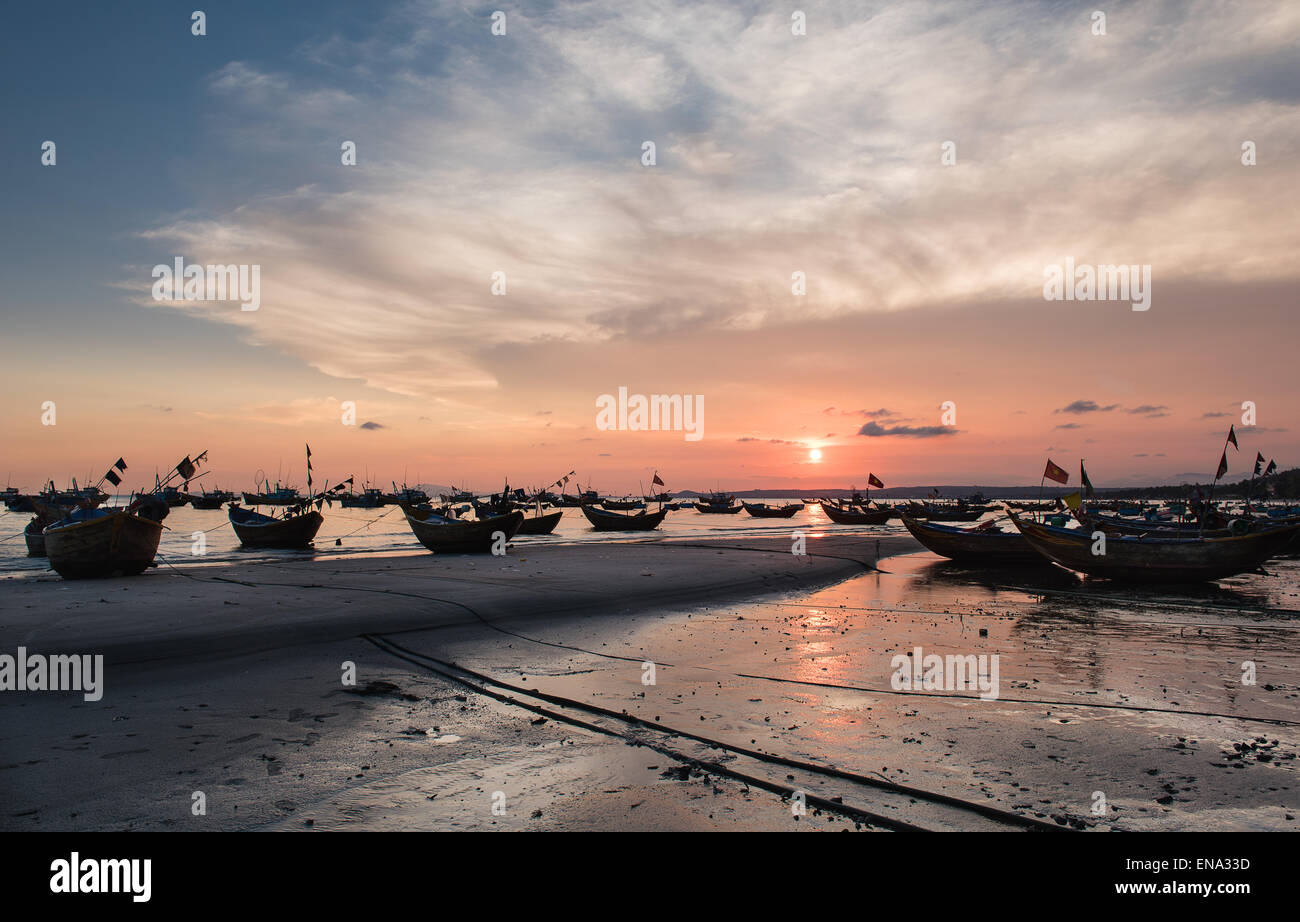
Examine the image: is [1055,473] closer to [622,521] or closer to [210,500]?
[622,521]

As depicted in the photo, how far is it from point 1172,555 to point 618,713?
23.1m

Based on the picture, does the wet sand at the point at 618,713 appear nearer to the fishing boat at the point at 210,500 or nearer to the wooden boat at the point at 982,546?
the wooden boat at the point at 982,546

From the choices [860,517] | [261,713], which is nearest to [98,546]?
[261,713]

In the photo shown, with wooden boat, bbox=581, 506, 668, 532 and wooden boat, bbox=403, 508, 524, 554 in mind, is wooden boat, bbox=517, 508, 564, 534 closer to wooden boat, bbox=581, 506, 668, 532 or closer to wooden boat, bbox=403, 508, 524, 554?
wooden boat, bbox=581, 506, 668, 532

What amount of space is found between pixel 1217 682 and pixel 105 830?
13.2m

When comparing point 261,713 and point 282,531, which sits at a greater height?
point 261,713

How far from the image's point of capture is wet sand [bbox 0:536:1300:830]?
18.3 ft

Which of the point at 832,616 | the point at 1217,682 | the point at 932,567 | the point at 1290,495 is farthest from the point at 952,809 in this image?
the point at 1290,495

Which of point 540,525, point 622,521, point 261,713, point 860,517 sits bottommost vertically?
point 860,517

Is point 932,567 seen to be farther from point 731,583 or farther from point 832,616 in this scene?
point 832,616

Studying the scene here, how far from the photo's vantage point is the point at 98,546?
A: 20.5m

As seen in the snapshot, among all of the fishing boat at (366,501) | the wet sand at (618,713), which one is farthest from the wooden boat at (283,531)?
the fishing boat at (366,501)
